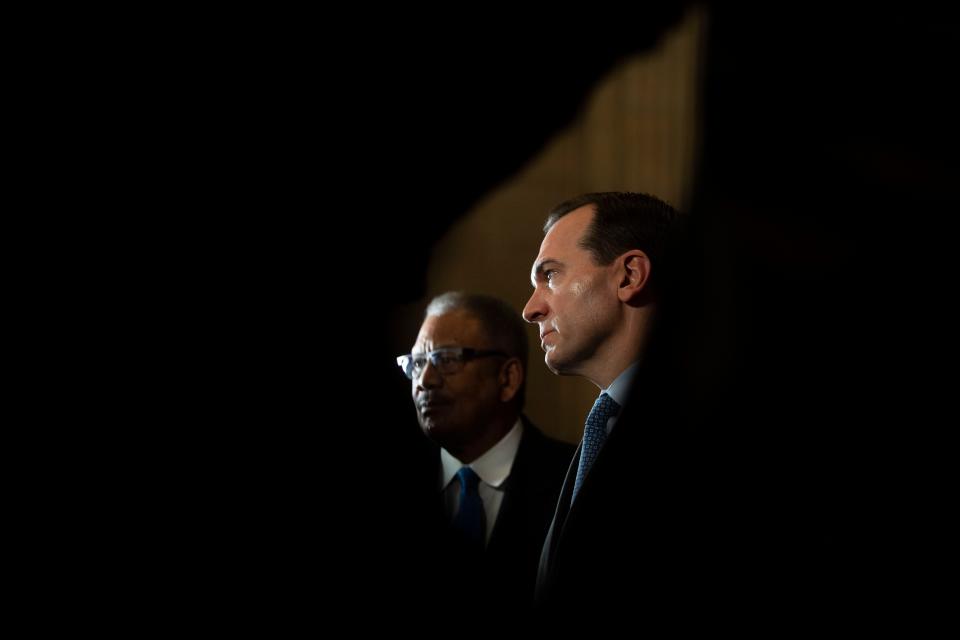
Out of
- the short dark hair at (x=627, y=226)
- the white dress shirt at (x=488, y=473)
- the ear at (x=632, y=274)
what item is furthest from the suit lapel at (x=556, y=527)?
the white dress shirt at (x=488, y=473)

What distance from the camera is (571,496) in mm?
1959

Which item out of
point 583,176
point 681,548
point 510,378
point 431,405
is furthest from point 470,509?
point 583,176

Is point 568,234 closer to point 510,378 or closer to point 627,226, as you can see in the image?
point 627,226

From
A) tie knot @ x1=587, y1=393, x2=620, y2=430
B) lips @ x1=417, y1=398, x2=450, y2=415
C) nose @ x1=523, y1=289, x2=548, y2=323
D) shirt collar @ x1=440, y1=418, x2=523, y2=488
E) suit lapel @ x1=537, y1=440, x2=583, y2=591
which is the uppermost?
nose @ x1=523, y1=289, x2=548, y2=323

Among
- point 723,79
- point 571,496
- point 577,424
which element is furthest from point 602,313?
point 577,424

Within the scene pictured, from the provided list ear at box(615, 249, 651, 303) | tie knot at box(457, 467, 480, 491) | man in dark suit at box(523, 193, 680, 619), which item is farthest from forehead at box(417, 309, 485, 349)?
ear at box(615, 249, 651, 303)

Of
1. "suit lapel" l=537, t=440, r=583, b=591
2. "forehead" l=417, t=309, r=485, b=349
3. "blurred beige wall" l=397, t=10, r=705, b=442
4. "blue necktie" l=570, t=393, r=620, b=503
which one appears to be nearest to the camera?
"suit lapel" l=537, t=440, r=583, b=591

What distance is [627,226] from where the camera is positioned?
217 centimetres

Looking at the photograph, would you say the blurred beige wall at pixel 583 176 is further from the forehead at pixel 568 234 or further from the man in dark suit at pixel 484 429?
the forehead at pixel 568 234

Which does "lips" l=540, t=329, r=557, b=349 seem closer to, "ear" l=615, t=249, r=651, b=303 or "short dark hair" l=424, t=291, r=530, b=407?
"ear" l=615, t=249, r=651, b=303

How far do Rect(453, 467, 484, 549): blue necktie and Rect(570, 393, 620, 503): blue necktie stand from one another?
2.62 feet

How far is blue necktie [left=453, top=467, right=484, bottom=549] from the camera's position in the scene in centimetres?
277

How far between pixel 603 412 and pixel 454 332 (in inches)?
Result: 51.9

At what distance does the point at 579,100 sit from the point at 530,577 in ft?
4.78
